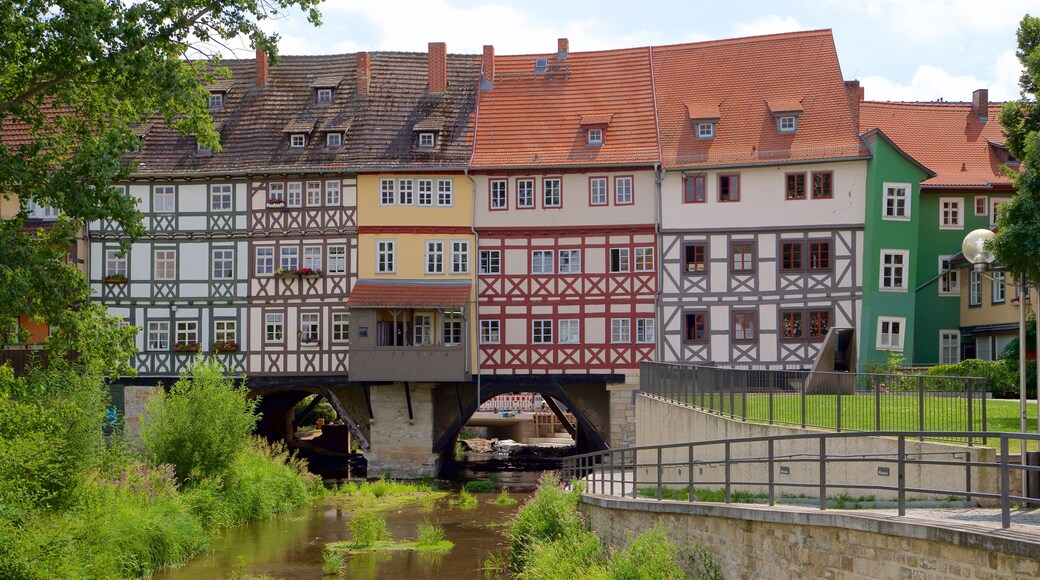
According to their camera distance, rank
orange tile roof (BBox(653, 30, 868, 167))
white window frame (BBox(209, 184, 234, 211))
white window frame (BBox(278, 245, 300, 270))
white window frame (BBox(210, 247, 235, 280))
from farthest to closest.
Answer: white window frame (BBox(209, 184, 234, 211))
white window frame (BBox(210, 247, 235, 280))
white window frame (BBox(278, 245, 300, 270))
orange tile roof (BBox(653, 30, 868, 167))

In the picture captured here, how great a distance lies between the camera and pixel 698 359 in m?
36.1

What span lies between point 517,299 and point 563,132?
537 centimetres

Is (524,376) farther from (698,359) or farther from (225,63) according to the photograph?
(225,63)

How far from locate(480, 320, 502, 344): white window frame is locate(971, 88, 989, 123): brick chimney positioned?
1733cm

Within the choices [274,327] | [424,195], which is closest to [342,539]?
[274,327]

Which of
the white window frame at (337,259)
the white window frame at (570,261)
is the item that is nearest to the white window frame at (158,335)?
the white window frame at (337,259)

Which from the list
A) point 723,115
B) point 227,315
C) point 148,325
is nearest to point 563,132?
point 723,115

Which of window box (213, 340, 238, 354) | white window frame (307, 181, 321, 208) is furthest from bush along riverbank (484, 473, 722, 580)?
white window frame (307, 181, 321, 208)

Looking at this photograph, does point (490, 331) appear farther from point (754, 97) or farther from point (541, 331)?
point (754, 97)

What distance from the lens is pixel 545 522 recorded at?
20.3 meters

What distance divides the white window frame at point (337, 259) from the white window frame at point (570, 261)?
6.43 meters

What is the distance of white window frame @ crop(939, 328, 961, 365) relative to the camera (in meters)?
37.2

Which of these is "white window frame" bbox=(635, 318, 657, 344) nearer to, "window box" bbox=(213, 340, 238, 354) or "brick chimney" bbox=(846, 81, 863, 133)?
"brick chimney" bbox=(846, 81, 863, 133)

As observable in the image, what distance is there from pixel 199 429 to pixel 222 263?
9.81m
